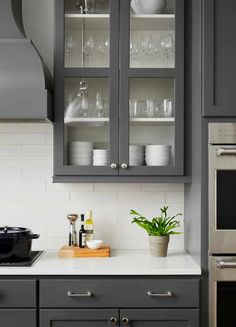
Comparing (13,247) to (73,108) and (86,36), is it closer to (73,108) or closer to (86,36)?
(73,108)

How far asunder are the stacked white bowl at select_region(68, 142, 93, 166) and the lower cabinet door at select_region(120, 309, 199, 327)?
0.91 meters

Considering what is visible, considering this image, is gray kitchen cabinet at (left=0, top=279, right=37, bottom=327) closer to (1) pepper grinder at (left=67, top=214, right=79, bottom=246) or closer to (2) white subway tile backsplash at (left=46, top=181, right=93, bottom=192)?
(1) pepper grinder at (left=67, top=214, right=79, bottom=246)

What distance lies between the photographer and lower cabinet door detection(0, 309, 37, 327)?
257cm

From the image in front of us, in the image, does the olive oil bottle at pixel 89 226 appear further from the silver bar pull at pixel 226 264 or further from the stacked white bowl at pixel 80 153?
the silver bar pull at pixel 226 264

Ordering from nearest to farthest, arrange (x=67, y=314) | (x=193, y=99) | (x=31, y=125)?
1. (x=67, y=314)
2. (x=193, y=99)
3. (x=31, y=125)

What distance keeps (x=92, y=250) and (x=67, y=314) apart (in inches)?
19.3

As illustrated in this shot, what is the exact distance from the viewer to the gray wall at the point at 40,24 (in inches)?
129

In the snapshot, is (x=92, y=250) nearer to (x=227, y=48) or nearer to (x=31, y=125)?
(x=31, y=125)

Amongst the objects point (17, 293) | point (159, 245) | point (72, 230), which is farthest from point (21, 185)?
point (159, 245)

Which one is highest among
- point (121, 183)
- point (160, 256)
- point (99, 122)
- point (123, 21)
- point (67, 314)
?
point (123, 21)

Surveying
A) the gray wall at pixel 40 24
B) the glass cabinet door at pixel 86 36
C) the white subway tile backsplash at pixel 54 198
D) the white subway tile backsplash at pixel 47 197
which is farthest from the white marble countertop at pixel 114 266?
the gray wall at pixel 40 24

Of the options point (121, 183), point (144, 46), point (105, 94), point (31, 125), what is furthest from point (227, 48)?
point (31, 125)

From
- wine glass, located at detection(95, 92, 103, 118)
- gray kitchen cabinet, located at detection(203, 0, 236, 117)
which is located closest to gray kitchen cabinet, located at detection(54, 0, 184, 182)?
wine glass, located at detection(95, 92, 103, 118)

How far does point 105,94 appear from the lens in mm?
2988
